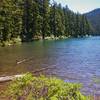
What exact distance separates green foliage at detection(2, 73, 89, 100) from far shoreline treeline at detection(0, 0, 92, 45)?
54.5 metres

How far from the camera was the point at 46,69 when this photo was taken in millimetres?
26156

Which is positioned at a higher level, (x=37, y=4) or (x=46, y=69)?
(x=37, y=4)

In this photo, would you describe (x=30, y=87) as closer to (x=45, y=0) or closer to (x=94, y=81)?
(x=94, y=81)

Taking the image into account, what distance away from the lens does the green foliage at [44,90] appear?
7117 mm

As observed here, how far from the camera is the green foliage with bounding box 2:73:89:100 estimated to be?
23.4ft

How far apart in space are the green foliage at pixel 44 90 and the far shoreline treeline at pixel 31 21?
179 feet

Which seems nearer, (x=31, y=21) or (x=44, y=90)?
(x=44, y=90)

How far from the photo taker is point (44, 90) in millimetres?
7445

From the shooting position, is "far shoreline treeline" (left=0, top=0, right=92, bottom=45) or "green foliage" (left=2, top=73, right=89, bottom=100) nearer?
"green foliage" (left=2, top=73, right=89, bottom=100)

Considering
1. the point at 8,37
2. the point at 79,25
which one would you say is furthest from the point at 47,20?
the point at 79,25

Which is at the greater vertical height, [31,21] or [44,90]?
[31,21]

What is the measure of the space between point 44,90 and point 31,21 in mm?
88763

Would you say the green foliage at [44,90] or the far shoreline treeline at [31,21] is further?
the far shoreline treeline at [31,21]

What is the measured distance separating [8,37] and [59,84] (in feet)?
200
